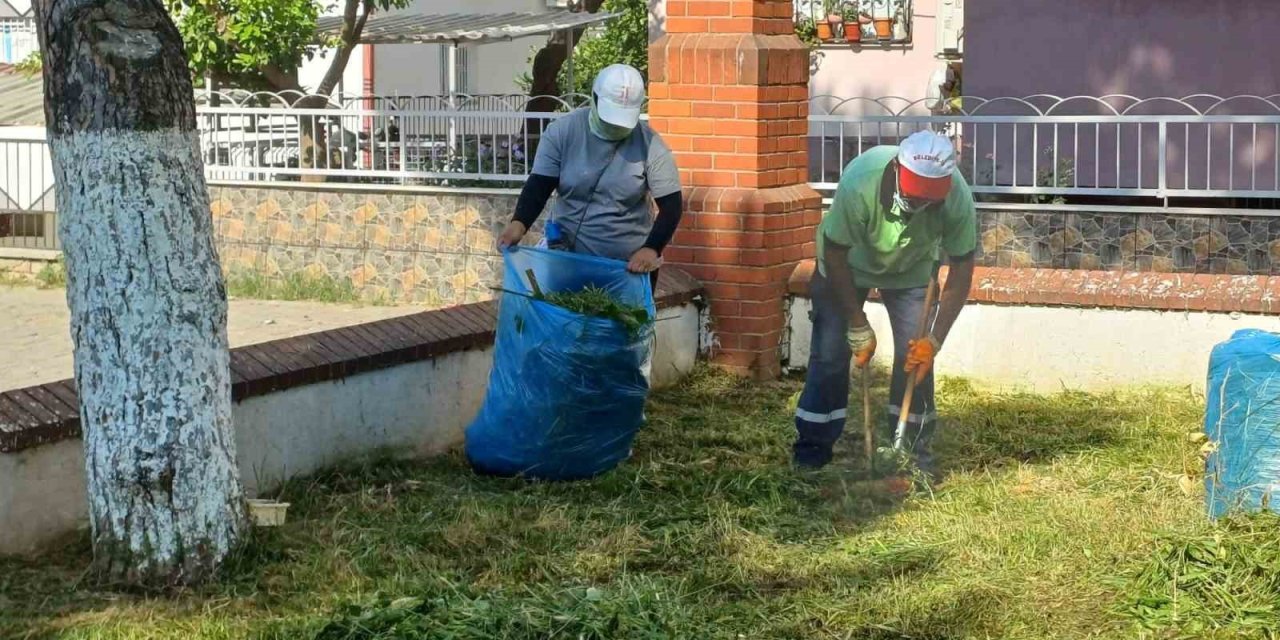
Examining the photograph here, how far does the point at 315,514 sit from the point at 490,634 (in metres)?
1.62

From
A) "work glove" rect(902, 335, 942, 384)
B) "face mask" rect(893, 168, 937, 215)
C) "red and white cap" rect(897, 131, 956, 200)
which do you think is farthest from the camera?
"work glove" rect(902, 335, 942, 384)

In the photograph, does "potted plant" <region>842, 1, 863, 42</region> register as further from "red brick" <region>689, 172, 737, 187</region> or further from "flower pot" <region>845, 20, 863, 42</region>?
"red brick" <region>689, 172, 737, 187</region>

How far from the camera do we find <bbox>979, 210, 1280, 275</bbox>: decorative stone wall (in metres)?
9.38

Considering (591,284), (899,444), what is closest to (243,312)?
(591,284)

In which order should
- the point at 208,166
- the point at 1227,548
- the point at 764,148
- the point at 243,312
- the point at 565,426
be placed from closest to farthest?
1. the point at 1227,548
2. the point at 565,426
3. the point at 764,148
4. the point at 243,312
5. the point at 208,166

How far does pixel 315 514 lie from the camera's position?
562cm

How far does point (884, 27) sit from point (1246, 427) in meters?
17.6

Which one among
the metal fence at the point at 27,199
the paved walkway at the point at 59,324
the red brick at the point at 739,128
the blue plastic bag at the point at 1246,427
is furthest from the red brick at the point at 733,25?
the metal fence at the point at 27,199

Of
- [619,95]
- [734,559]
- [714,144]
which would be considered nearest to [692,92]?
[714,144]

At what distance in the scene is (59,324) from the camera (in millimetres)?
10672

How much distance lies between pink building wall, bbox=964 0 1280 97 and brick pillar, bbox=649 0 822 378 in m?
6.64

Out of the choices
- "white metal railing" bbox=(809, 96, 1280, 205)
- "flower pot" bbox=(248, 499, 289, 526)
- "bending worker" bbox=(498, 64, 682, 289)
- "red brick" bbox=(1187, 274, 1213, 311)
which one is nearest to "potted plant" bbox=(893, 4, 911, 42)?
"white metal railing" bbox=(809, 96, 1280, 205)

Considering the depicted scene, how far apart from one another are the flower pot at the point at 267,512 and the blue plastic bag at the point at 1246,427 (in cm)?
286

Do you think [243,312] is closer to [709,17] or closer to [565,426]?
[709,17]
